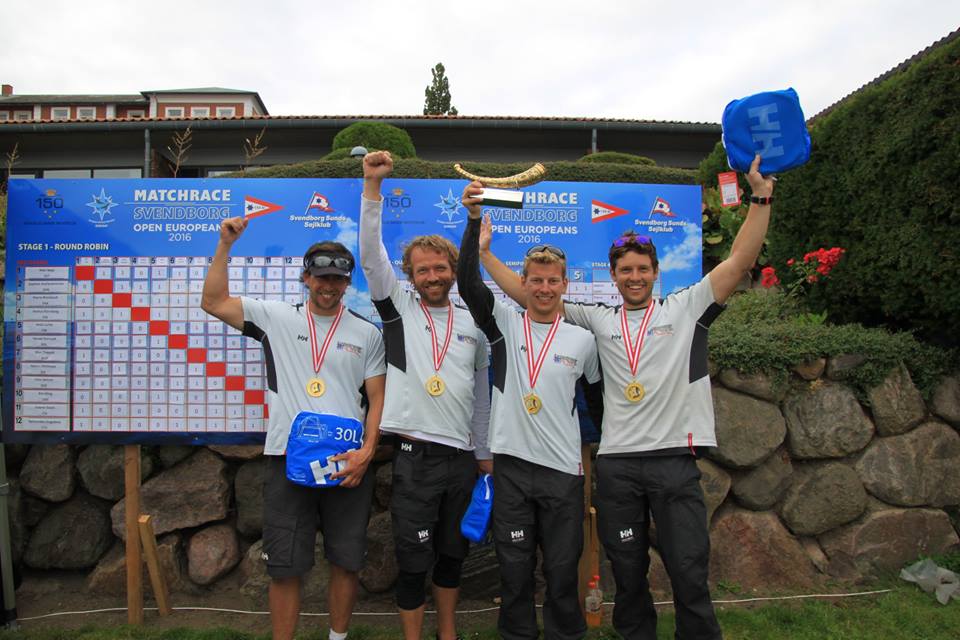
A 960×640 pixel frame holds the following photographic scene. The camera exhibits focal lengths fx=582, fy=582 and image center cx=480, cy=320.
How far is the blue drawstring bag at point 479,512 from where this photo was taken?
267 cm

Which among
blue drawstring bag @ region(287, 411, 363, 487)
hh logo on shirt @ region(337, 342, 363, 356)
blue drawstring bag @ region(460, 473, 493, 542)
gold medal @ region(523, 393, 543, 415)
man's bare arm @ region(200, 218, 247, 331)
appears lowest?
blue drawstring bag @ region(460, 473, 493, 542)

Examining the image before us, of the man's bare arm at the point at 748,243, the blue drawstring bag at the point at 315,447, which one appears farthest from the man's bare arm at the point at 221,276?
the man's bare arm at the point at 748,243

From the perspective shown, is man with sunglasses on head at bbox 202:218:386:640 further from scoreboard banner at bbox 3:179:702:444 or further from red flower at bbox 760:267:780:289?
red flower at bbox 760:267:780:289

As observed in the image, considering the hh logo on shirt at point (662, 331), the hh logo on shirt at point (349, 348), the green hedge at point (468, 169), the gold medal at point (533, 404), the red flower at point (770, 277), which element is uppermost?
the green hedge at point (468, 169)

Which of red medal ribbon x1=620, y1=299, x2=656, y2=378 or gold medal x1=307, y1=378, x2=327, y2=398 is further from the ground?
red medal ribbon x1=620, y1=299, x2=656, y2=378

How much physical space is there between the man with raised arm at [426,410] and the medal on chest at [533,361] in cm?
28

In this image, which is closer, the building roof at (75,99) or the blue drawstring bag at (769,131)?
the blue drawstring bag at (769,131)

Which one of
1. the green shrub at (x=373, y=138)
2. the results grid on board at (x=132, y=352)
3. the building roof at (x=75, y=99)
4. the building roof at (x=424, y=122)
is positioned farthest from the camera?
the building roof at (x=75, y=99)

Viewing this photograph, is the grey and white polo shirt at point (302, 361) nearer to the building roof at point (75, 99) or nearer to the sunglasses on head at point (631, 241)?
the sunglasses on head at point (631, 241)

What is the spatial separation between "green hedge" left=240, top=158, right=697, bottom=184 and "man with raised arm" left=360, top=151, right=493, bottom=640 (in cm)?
396

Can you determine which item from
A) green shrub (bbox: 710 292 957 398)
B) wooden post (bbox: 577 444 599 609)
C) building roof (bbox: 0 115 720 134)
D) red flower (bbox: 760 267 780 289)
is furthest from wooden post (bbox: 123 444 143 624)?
building roof (bbox: 0 115 720 134)

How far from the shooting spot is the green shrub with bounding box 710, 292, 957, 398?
12.1 ft

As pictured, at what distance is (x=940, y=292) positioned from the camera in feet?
12.1

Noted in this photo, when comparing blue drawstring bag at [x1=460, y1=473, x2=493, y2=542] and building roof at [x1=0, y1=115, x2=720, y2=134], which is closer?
blue drawstring bag at [x1=460, y1=473, x2=493, y2=542]
